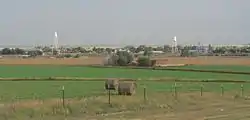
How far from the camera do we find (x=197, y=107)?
37.6 metres

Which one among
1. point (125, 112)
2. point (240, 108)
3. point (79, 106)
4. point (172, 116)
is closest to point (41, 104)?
point (79, 106)

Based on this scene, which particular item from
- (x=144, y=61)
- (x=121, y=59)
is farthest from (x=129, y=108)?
(x=121, y=59)

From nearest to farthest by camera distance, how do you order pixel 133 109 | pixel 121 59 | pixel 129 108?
pixel 133 109, pixel 129 108, pixel 121 59

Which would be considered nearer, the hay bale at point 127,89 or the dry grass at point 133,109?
the dry grass at point 133,109

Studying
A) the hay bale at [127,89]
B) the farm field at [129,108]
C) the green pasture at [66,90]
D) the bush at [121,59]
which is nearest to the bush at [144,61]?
the bush at [121,59]

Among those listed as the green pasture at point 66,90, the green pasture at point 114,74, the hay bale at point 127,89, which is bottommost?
the green pasture at point 114,74

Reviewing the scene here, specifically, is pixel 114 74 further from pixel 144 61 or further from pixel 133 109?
pixel 133 109

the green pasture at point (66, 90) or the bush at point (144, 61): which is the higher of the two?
the green pasture at point (66, 90)

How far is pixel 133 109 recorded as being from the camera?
117 ft

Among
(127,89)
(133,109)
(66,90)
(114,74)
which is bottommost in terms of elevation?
(114,74)

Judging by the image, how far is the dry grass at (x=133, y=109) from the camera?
31.1 metres

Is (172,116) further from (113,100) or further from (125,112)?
(113,100)

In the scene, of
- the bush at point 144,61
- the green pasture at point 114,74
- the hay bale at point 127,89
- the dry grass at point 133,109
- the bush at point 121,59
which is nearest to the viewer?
the dry grass at point 133,109

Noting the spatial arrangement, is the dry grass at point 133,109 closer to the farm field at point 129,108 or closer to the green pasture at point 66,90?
the farm field at point 129,108
